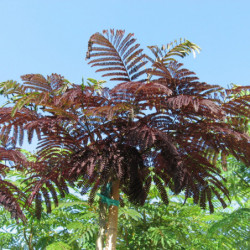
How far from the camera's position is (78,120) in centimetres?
149

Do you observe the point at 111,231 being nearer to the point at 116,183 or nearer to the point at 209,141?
the point at 116,183

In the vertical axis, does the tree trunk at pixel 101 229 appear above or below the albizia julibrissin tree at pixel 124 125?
below

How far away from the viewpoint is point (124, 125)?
5.20 feet

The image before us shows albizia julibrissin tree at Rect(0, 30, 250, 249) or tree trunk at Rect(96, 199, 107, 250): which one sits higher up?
albizia julibrissin tree at Rect(0, 30, 250, 249)

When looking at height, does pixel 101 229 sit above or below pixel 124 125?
below

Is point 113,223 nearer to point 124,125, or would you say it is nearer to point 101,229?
point 101,229

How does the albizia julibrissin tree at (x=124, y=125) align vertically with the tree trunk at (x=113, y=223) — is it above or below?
above

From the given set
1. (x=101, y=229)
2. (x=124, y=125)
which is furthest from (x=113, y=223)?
(x=124, y=125)

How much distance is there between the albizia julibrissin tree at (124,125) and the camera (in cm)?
147

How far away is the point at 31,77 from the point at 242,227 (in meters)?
2.56


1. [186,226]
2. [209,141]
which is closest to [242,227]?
[186,226]

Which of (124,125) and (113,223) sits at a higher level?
(124,125)

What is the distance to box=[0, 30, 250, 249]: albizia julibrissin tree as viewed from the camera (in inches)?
57.9

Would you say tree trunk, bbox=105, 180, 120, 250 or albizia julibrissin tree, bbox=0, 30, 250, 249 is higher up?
albizia julibrissin tree, bbox=0, 30, 250, 249
